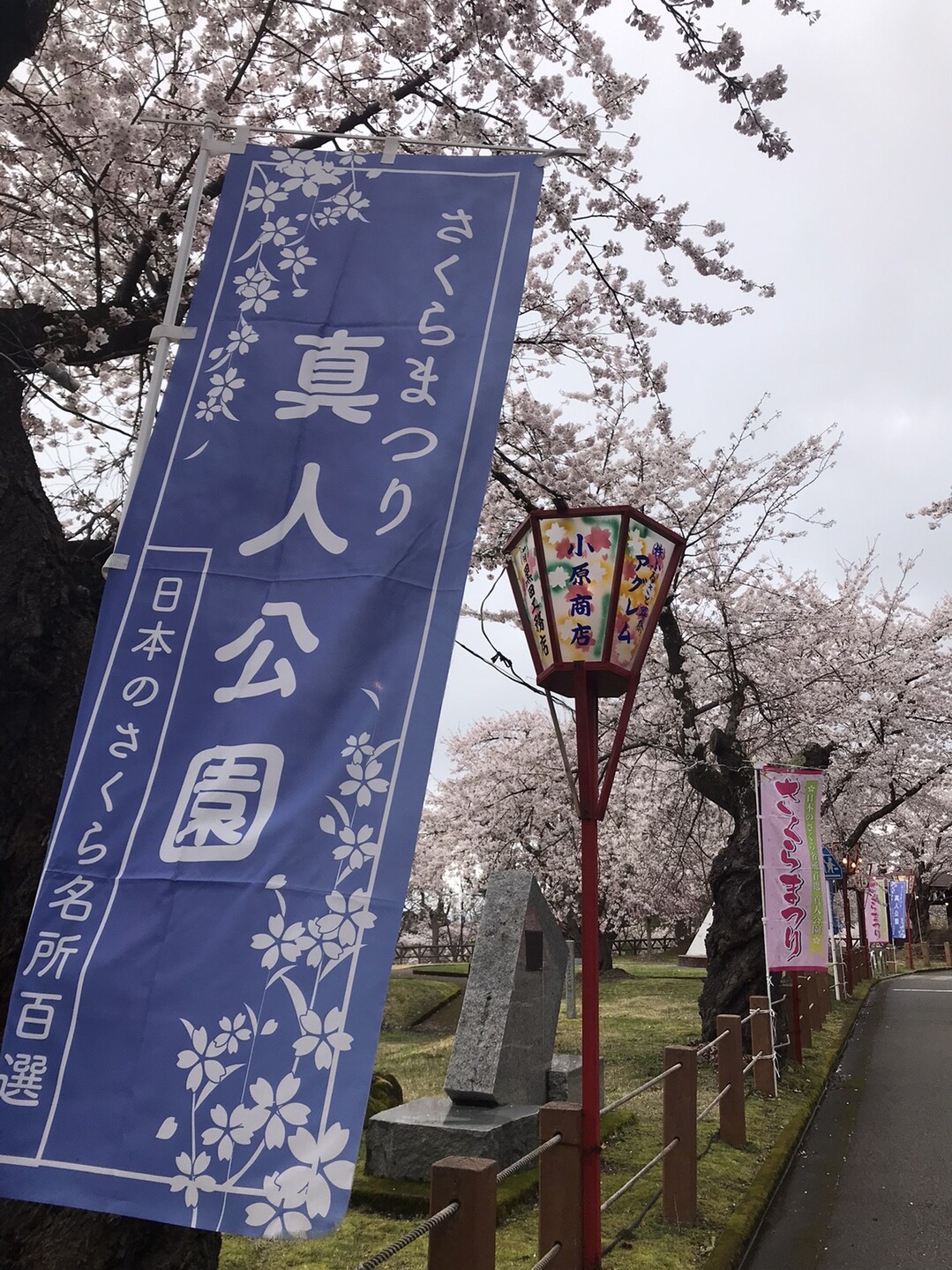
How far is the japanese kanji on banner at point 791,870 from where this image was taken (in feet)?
30.2

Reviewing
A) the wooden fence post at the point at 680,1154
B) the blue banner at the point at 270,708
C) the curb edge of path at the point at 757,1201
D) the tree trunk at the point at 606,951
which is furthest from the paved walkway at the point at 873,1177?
the tree trunk at the point at 606,951

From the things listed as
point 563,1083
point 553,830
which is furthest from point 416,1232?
point 553,830

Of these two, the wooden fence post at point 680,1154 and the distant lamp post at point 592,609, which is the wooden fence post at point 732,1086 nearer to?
the wooden fence post at point 680,1154

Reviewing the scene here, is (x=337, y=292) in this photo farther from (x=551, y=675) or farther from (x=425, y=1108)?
(x=425, y=1108)

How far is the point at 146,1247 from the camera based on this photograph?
3.41 metres

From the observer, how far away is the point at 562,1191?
386cm

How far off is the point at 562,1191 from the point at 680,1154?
2128 millimetres

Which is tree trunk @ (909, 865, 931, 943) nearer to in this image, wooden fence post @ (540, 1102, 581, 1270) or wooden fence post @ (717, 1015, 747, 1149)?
wooden fence post @ (717, 1015, 747, 1149)

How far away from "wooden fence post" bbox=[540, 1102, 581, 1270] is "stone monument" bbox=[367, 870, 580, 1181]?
7.24 ft

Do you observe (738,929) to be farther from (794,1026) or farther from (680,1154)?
(680,1154)

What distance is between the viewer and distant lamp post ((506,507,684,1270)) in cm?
452

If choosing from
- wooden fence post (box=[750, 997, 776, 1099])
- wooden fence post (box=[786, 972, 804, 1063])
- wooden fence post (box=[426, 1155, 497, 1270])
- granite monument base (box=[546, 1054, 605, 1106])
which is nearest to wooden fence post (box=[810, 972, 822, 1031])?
wooden fence post (box=[786, 972, 804, 1063])

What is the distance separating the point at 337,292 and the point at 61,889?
2035mm

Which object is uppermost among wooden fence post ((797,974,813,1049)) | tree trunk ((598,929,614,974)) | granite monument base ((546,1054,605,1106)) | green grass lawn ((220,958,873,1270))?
tree trunk ((598,929,614,974))
